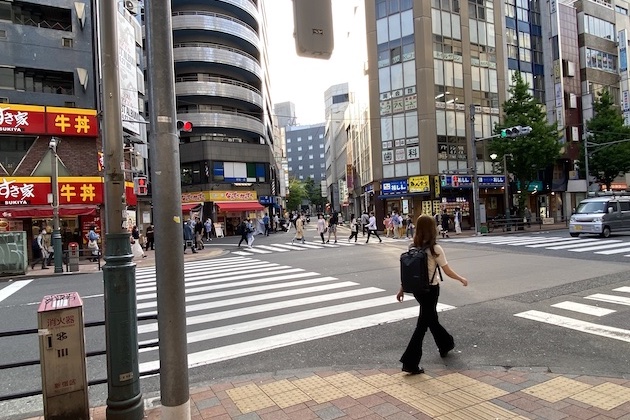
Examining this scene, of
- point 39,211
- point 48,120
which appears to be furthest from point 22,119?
point 39,211

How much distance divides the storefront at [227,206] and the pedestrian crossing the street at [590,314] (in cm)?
3370

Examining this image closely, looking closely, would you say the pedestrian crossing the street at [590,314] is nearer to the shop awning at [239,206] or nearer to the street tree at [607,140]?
the shop awning at [239,206]

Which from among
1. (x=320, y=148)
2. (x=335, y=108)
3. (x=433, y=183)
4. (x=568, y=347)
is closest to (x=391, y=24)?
(x=433, y=183)

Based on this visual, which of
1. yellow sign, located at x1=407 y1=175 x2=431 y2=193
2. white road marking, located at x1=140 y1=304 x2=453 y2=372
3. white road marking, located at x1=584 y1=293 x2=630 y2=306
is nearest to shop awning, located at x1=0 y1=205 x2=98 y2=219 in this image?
white road marking, located at x1=140 y1=304 x2=453 y2=372

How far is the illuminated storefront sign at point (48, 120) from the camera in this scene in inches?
811

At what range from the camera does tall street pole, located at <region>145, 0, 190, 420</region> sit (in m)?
2.98

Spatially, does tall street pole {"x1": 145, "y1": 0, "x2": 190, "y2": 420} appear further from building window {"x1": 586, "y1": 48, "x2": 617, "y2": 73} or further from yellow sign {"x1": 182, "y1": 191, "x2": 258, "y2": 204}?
building window {"x1": 586, "y1": 48, "x2": 617, "y2": 73}

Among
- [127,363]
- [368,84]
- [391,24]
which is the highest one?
[391,24]

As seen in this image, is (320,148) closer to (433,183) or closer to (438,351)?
(433,183)

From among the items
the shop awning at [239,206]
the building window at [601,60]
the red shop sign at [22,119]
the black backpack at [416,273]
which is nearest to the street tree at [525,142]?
the building window at [601,60]

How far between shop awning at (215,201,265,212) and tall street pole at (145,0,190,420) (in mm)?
36768

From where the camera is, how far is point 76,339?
3516 mm

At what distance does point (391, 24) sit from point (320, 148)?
12004 centimetres

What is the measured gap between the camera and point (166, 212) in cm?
299
